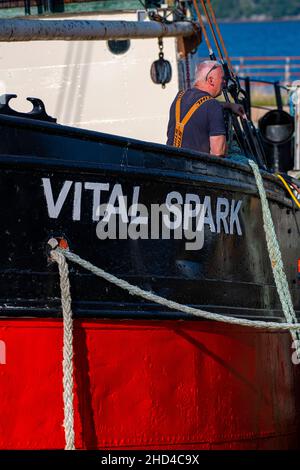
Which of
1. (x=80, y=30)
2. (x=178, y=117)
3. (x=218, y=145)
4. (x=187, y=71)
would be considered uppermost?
(x=187, y=71)

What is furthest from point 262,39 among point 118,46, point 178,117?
point 178,117

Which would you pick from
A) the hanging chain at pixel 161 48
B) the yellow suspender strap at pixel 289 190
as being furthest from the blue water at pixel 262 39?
the yellow suspender strap at pixel 289 190

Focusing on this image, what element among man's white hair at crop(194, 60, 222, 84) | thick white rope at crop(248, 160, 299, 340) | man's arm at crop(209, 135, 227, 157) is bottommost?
thick white rope at crop(248, 160, 299, 340)

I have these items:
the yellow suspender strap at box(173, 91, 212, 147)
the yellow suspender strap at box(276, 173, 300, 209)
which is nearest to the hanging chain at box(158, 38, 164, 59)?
the yellow suspender strap at box(276, 173, 300, 209)

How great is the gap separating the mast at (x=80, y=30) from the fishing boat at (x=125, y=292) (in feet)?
0.09

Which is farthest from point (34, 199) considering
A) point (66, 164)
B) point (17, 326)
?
point (17, 326)

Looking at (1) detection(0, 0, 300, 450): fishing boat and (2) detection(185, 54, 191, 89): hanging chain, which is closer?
(1) detection(0, 0, 300, 450): fishing boat

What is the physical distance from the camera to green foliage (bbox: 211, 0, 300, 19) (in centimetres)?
11282

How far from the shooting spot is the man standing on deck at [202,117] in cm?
683

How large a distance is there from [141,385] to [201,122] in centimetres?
172

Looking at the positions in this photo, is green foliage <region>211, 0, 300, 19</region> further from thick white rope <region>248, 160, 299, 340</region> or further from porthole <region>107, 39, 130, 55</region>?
thick white rope <region>248, 160, 299, 340</region>

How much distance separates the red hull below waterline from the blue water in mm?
50187

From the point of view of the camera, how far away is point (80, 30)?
754cm

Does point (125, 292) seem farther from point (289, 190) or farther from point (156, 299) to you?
point (289, 190)
